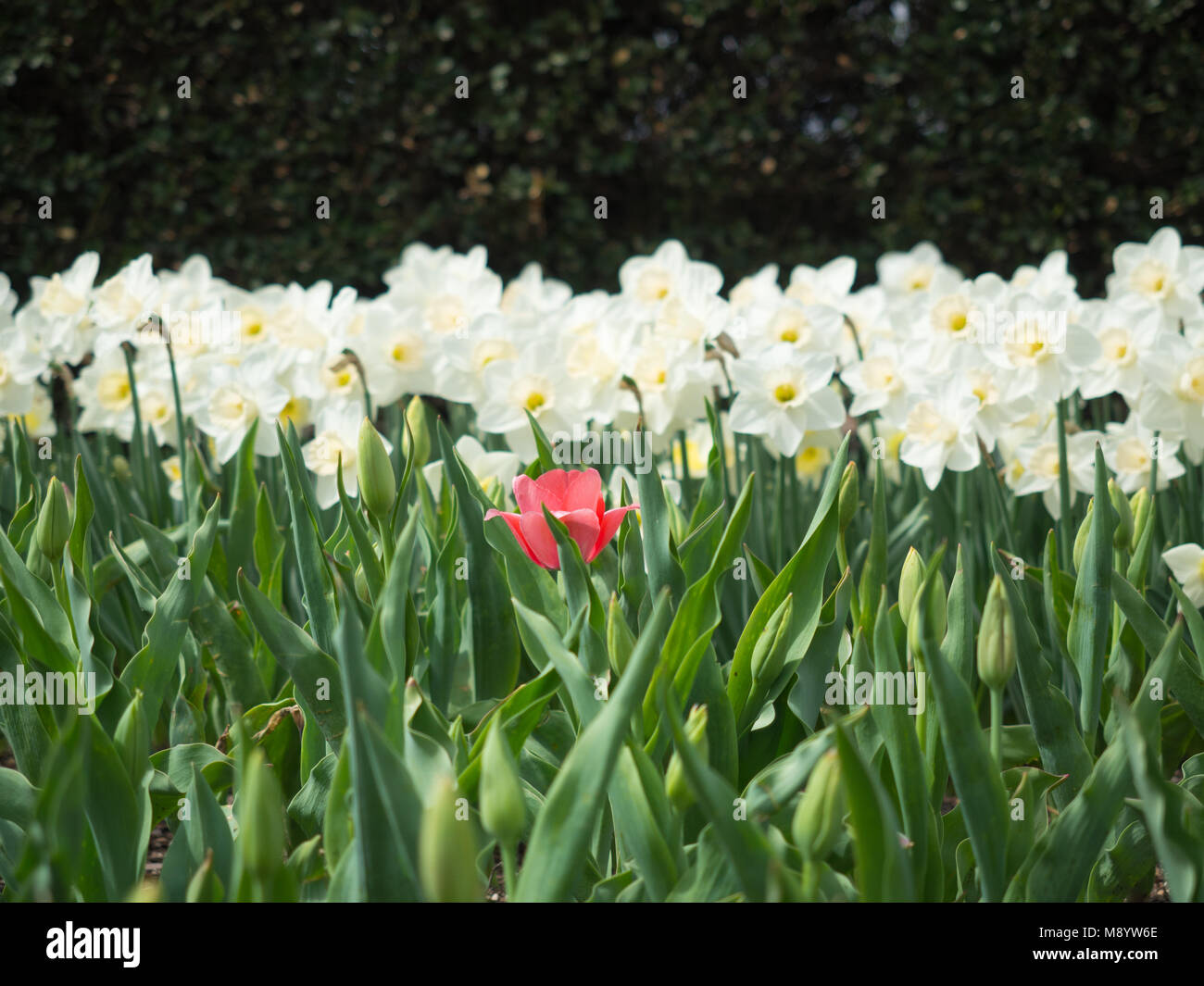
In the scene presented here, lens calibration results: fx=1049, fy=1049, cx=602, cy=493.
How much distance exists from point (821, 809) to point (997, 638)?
0.82ft

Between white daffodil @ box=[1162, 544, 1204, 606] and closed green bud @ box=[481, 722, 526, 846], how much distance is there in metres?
1.03

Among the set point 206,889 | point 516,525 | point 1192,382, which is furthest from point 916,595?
point 1192,382

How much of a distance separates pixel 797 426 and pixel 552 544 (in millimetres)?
638

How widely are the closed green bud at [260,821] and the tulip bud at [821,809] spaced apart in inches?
14.9

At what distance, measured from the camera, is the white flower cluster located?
5.23 feet

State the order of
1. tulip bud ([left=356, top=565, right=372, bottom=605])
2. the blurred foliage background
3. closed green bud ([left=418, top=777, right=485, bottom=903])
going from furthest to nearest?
the blurred foliage background < tulip bud ([left=356, top=565, right=372, bottom=605]) < closed green bud ([left=418, top=777, right=485, bottom=903])

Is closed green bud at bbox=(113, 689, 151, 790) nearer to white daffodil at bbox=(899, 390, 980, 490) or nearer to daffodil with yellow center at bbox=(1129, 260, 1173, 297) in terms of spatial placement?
white daffodil at bbox=(899, 390, 980, 490)

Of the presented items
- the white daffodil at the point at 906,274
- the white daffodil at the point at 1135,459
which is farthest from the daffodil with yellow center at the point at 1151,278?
the white daffodil at the point at 906,274

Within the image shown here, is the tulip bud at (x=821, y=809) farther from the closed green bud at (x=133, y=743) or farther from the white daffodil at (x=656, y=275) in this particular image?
the white daffodil at (x=656, y=275)

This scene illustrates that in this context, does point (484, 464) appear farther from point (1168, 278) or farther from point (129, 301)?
point (1168, 278)

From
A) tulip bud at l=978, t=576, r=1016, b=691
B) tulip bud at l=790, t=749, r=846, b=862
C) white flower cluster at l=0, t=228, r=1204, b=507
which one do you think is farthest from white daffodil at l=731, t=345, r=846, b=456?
tulip bud at l=790, t=749, r=846, b=862

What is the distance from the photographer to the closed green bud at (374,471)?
1.13 meters

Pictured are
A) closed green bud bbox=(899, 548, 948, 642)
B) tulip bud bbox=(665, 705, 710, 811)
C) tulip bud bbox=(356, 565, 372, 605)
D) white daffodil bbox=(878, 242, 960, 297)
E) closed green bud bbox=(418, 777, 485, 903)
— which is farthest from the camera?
white daffodil bbox=(878, 242, 960, 297)
